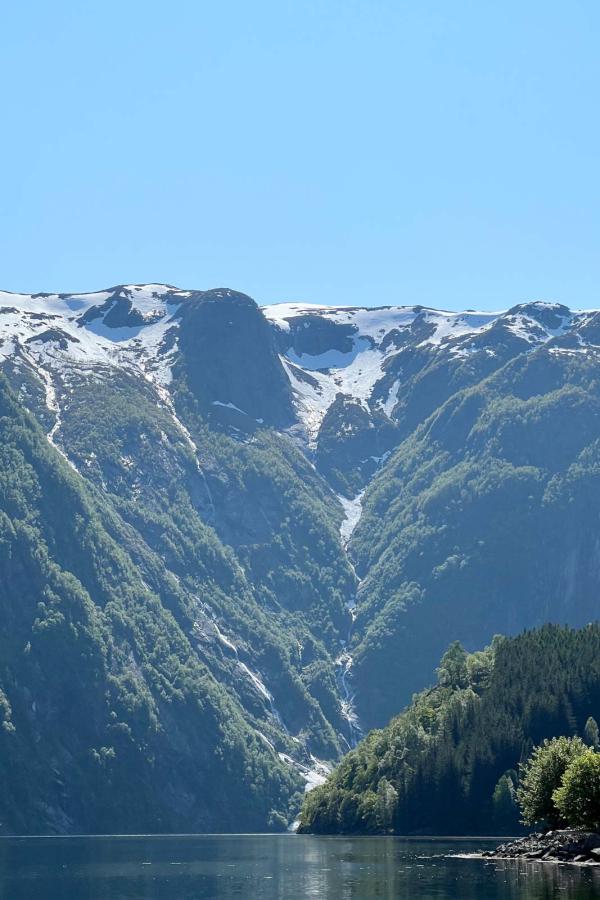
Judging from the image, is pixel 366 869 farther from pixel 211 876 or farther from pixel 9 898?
pixel 9 898

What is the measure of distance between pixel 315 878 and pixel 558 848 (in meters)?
25.1

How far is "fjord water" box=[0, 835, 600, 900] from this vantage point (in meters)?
125

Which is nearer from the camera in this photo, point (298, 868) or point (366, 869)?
point (366, 869)

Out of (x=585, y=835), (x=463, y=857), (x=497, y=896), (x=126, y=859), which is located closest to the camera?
(x=497, y=896)

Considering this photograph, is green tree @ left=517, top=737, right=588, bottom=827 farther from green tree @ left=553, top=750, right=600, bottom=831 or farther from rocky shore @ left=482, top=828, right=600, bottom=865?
green tree @ left=553, top=750, right=600, bottom=831

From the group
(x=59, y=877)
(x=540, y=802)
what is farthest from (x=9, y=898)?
(x=540, y=802)

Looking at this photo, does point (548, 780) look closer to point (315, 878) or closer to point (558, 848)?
point (558, 848)

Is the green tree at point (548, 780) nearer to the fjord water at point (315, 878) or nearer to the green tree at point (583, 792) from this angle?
the fjord water at point (315, 878)

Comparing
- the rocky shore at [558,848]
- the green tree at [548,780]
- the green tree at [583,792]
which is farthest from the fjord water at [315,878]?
the green tree at [548,780]

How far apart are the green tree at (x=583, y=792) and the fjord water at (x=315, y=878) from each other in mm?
8337

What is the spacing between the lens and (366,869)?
156125mm

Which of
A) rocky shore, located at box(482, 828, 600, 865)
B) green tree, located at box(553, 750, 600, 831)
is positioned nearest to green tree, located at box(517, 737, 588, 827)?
rocky shore, located at box(482, 828, 600, 865)

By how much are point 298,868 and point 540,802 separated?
28.6m

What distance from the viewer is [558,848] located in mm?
152375
